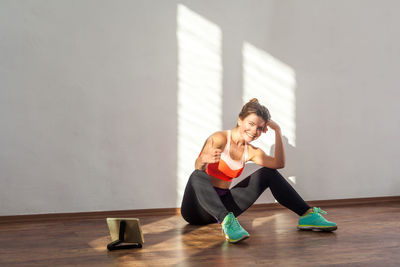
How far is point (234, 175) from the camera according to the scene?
3080 mm

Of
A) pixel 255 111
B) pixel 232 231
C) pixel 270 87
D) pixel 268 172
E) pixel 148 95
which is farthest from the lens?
pixel 270 87

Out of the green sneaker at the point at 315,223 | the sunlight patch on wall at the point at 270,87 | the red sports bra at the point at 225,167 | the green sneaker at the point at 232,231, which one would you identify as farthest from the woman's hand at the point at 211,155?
the sunlight patch on wall at the point at 270,87

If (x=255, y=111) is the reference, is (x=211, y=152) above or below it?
below

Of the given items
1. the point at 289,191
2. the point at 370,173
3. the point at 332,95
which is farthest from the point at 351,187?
the point at 289,191

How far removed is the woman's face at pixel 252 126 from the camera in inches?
113

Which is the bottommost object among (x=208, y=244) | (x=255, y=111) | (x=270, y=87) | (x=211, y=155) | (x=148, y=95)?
(x=208, y=244)

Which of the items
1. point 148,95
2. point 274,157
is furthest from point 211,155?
point 148,95

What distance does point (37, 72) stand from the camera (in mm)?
3498

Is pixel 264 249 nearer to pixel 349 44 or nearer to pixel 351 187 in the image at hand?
pixel 351 187

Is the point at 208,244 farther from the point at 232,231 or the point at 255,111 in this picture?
the point at 255,111

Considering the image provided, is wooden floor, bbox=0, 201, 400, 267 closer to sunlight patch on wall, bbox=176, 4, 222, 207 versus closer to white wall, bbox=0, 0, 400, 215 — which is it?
white wall, bbox=0, 0, 400, 215

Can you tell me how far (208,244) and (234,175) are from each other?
2.00ft

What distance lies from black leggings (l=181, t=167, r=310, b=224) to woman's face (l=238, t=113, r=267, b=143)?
0.26 m

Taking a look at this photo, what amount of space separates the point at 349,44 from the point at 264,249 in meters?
2.39
